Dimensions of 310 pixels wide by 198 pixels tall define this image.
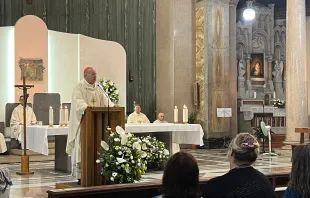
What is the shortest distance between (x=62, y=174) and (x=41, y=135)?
32.1 inches

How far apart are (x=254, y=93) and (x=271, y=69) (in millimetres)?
1747

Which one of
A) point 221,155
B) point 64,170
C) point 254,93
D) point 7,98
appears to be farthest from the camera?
point 254,93

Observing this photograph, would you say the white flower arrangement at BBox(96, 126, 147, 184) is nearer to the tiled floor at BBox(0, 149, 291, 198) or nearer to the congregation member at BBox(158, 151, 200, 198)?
the tiled floor at BBox(0, 149, 291, 198)

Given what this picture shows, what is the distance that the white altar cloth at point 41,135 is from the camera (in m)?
9.79

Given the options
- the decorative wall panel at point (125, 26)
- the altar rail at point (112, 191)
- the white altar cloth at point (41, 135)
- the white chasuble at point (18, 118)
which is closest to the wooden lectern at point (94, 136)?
the altar rail at point (112, 191)

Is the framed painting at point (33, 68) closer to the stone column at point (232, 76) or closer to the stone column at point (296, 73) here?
the stone column at point (232, 76)

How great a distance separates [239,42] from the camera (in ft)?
71.4

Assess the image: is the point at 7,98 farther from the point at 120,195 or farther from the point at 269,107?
the point at 120,195

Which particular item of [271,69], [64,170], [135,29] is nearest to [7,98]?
[135,29]

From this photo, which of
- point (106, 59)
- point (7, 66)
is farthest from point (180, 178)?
point (106, 59)

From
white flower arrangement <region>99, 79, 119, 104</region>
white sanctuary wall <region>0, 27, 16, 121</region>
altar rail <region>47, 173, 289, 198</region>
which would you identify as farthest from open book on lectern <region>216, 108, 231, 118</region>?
altar rail <region>47, 173, 289, 198</region>

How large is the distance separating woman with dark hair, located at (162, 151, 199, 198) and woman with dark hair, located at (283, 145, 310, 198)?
27.4 inches

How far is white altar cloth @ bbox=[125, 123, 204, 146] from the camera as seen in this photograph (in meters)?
10.4

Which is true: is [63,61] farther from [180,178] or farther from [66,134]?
[180,178]
